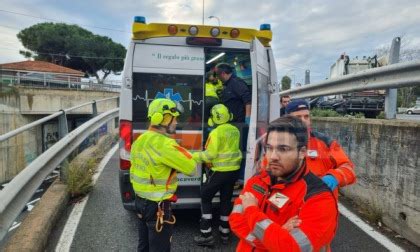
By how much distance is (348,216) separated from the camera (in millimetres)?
4785

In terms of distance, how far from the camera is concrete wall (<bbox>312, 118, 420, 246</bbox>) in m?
3.93

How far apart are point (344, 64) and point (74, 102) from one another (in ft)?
62.9

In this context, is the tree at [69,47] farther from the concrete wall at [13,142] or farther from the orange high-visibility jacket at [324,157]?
the orange high-visibility jacket at [324,157]

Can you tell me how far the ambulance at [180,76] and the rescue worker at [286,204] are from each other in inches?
81.7

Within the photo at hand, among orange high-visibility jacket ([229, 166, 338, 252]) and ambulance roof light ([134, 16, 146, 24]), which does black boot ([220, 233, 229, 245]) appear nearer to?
orange high-visibility jacket ([229, 166, 338, 252])

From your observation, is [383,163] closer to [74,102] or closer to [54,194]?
[54,194]

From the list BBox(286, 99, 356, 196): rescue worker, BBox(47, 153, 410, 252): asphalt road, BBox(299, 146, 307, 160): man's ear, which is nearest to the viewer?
BBox(299, 146, 307, 160): man's ear

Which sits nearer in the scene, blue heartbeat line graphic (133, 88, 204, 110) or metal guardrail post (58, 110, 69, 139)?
blue heartbeat line graphic (133, 88, 204, 110)

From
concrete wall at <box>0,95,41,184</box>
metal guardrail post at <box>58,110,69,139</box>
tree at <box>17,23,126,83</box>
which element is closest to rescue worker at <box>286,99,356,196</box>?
metal guardrail post at <box>58,110,69,139</box>

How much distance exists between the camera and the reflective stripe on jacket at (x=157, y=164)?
3148mm

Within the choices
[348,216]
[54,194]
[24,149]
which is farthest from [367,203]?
[24,149]

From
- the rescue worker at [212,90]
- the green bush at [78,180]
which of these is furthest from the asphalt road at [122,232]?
the rescue worker at [212,90]

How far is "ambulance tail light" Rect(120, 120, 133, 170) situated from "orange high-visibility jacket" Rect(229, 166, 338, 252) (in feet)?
8.26

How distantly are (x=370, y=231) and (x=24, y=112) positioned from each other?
24.0m
